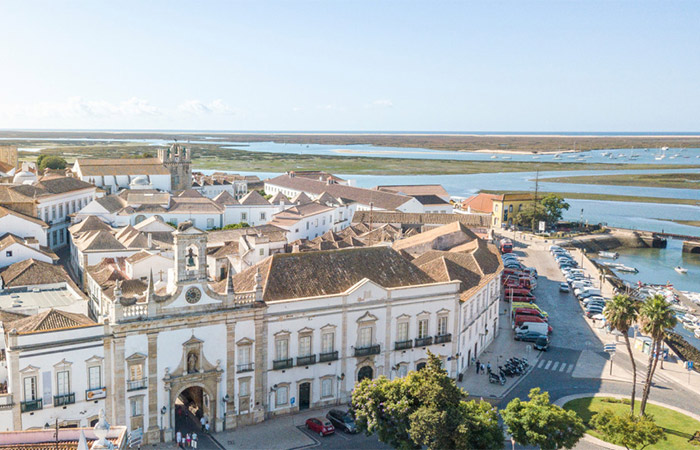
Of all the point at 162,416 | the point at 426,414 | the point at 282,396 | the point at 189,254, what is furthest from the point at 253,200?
the point at 426,414

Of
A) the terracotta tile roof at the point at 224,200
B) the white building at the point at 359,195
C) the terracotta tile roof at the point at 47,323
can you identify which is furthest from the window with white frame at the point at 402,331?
the terracotta tile roof at the point at 224,200

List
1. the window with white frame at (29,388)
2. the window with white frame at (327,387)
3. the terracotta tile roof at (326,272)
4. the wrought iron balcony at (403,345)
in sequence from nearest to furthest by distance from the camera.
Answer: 1. the window with white frame at (29,388)
2. the terracotta tile roof at (326,272)
3. the window with white frame at (327,387)
4. the wrought iron balcony at (403,345)

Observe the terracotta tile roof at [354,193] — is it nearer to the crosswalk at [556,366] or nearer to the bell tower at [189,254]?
the crosswalk at [556,366]

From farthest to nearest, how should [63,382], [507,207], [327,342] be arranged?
[507,207], [327,342], [63,382]

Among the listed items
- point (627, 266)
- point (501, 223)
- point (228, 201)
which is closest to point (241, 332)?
point (228, 201)

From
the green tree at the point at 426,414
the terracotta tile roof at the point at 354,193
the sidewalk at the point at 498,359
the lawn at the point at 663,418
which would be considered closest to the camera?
the green tree at the point at 426,414

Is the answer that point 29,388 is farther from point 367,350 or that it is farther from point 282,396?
point 367,350

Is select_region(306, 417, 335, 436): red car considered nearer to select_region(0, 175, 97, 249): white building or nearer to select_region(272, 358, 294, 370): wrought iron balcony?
select_region(272, 358, 294, 370): wrought iron balcony
